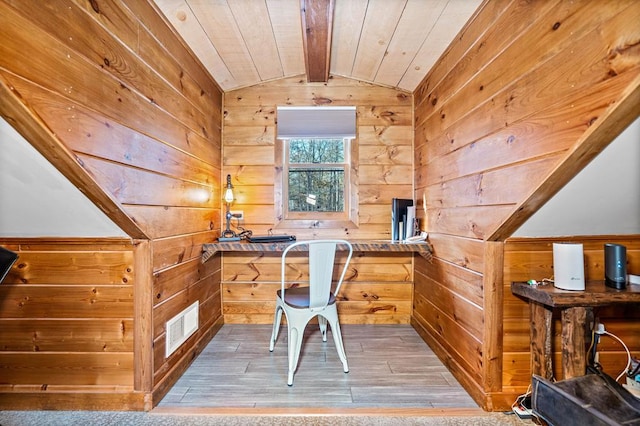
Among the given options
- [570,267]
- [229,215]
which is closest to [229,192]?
[229,215]

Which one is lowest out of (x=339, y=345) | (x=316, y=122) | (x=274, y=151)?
(x=339, y=345)

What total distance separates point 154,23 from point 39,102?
37.7 inches

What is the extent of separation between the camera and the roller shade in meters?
2.71

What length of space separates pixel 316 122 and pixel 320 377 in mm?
2165

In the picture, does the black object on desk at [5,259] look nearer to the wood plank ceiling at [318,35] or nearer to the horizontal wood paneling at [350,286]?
the wood plank ceiling at [318,35]

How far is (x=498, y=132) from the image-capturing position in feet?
4.87

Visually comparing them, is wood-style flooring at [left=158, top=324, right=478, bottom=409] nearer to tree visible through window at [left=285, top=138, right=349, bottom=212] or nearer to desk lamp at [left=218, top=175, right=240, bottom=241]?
desk lamp at [left=218, top=175, right=240, bottom=241]

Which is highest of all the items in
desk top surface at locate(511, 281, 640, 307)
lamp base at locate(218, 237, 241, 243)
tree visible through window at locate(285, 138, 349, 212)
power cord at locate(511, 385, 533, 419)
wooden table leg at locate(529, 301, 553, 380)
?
tree visible through window at locate(285, 138, 349, 212)

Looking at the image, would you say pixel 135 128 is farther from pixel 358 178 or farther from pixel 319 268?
pixel 358 178

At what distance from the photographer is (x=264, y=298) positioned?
2717mm

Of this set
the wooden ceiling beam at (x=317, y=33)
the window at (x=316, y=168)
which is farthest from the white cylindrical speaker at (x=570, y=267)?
the wooden ceiling beam at (x=317, y=33)

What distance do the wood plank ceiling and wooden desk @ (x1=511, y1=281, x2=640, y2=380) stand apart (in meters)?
1.65

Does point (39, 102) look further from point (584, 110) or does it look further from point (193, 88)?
point (584, 110)

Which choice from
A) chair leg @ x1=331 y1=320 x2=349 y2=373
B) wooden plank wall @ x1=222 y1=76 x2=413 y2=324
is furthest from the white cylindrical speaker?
wooden plank wall @ x1=222 y1=76 x2=413 y2=324
